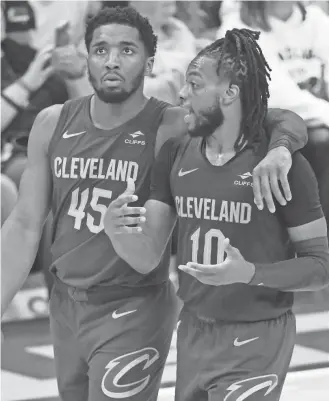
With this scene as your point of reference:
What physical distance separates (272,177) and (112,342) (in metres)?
0.71

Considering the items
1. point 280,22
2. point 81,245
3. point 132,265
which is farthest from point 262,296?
point 280,22

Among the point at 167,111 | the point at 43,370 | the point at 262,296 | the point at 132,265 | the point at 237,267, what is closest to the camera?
the point at 237,267

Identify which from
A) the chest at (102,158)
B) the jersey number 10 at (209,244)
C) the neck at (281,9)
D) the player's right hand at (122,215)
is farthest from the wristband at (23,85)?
the jersey number 10 at (209,244)

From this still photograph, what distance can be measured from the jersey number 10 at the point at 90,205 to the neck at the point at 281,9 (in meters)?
2.38

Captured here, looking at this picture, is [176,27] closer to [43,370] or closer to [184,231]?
[43,370]

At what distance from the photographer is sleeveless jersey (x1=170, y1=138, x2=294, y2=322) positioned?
76.5 inches

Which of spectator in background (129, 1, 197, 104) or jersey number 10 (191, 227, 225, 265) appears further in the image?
spectator in background (129, 1, 197, 104)

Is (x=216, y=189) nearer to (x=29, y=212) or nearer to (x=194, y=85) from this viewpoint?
(x=194, y=85)

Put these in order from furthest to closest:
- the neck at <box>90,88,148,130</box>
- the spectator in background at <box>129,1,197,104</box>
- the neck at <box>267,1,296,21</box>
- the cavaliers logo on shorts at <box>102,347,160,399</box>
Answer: the neck at <box>267,1,296,21</box>
the spectator in background at <box>129,1,197,104</box>
the neck at <box>90,88,148,130</box>
the cavaliers logo on shorts at <box>102,347,160,399</box>

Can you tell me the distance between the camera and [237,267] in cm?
182

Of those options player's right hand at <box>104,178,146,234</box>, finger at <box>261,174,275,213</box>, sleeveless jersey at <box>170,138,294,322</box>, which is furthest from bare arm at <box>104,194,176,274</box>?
finger at <box>261,174,275,213</box>

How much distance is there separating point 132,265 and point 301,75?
2.40 metres

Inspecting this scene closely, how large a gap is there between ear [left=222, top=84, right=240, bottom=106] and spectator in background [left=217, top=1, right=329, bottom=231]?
2177mm

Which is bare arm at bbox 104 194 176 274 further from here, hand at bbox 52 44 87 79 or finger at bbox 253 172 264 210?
hand at bbox 52 44 87 79
